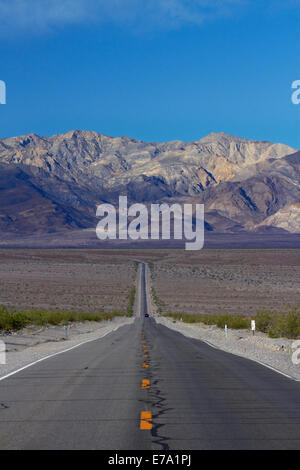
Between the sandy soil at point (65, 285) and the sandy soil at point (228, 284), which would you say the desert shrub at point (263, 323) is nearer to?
the sandy soil at point (228, 284)

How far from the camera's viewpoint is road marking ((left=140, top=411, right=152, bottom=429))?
7969 mm

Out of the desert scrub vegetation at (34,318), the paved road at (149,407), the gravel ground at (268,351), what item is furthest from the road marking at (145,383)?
the desert scrub vegetation at (34,318)

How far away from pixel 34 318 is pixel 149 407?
87.8 feet

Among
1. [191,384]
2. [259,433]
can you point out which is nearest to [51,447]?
[259,433]

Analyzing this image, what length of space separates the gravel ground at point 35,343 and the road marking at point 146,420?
5639 millimetres

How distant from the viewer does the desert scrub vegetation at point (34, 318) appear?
30.0m

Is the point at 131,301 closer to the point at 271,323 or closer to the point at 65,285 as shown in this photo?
the point at 65,285

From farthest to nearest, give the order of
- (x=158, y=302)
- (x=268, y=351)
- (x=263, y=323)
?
1. (x=158, y=302)
2. (x=263, y=323)
3. (x=268, y=351)

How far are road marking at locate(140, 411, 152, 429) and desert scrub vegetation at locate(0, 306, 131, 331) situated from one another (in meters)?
21.7

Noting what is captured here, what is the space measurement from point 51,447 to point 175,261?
439 feet

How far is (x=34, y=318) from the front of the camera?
35.1 meters

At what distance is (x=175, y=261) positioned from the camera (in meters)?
140

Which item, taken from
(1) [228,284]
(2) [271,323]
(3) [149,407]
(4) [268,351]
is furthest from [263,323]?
(1) [228,284]

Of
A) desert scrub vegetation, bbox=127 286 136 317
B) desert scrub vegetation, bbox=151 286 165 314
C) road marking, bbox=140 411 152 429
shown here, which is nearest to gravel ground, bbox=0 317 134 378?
road marking, bbox=140 411 152 429
